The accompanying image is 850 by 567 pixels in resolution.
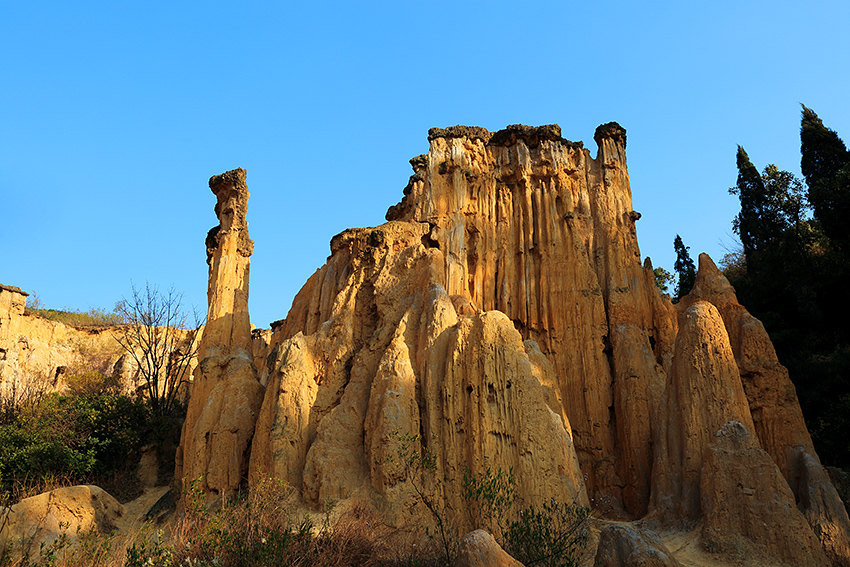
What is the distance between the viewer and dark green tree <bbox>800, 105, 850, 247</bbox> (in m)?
26.7

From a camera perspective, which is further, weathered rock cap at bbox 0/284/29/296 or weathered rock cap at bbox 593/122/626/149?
weathered rock cap at bbox 0/284/29/296

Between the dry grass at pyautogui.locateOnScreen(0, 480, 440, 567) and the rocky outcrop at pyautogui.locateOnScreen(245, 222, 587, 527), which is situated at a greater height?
the rocky outcrop at pyautogui.locateOnScreen(245, 222, 587, 527)

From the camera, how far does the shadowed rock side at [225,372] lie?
17359 millimetres

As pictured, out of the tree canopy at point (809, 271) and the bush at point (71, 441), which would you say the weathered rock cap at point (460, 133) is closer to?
the tree canopy at point (809, 271)

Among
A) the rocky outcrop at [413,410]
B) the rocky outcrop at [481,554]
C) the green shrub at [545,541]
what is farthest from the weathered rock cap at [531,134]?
the rocky outcrop at [481,554]

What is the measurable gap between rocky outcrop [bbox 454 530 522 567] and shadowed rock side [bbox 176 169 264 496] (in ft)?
29.7

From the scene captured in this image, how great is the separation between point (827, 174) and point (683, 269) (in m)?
11.8

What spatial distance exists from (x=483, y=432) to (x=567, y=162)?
14.9 m

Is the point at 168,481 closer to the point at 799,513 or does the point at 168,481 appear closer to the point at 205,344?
the point at 205,344

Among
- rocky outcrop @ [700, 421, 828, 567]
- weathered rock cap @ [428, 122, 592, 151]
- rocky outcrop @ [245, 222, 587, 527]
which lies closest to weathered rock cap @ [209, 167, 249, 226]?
weathered rock cap @ [428, 122, 592, 151]

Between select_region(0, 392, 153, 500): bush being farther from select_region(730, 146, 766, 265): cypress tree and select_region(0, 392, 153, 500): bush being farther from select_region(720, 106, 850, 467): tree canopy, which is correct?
select_region(730, 146, 766, 265): cypress tree

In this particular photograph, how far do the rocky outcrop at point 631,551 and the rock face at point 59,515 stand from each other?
10.2 meters

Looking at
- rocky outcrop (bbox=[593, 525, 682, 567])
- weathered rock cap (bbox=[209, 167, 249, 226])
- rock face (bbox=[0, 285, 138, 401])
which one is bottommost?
rocky outcrop (bbox=[593, 525, 682, 567])

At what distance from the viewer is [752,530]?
14.0 metres
